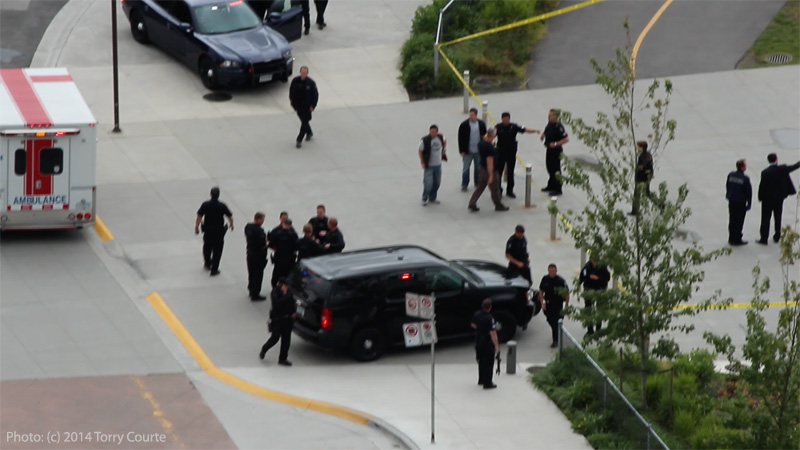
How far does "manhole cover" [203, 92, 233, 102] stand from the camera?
29531mm

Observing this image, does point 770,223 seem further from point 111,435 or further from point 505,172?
point 111,435

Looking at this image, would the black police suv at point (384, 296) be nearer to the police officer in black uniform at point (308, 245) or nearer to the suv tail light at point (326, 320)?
the suv tail light at point (326, 320)

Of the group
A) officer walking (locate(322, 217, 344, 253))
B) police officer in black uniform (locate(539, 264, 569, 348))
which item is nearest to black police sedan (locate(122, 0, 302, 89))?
officer walking (locate(322, 217, 344, 253))

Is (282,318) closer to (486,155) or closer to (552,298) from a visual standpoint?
(552,298)

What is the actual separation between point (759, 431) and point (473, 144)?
1009 centimetres

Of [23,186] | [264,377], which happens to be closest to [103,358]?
[264,377]

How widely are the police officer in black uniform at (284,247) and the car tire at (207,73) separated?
873cm

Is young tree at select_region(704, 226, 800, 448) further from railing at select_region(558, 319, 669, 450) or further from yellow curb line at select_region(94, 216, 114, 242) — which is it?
yellow curb line at select_region(94, 216, 114, 242)

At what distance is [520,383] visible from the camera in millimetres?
19469

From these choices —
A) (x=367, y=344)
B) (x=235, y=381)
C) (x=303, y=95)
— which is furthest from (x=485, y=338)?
(x=303, y=95)

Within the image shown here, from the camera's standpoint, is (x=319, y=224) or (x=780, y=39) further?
(x=780, y=39)

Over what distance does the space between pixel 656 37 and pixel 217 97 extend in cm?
1022

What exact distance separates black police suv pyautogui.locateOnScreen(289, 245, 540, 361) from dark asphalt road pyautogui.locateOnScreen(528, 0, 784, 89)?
35.1 feet

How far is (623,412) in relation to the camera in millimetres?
17750
